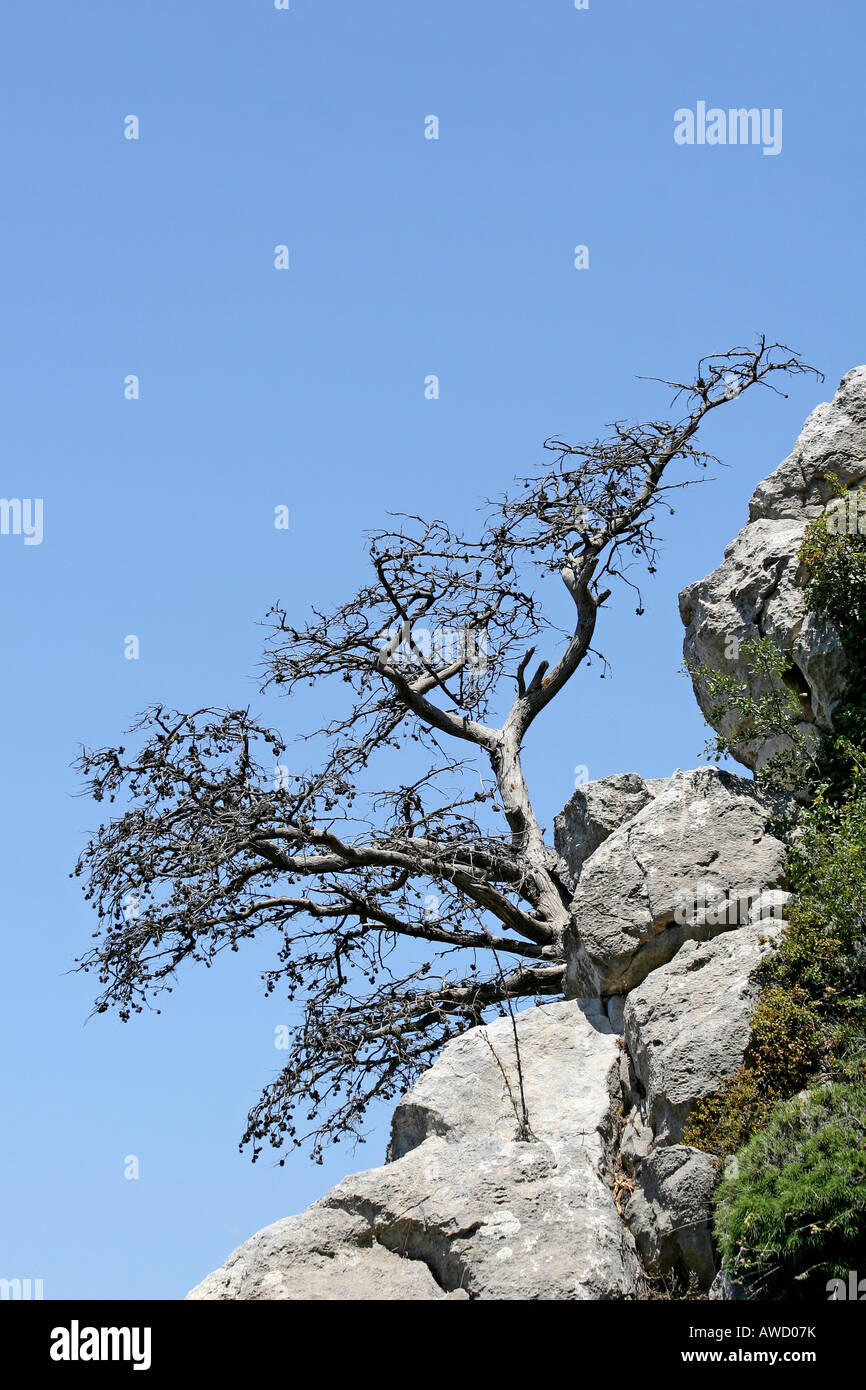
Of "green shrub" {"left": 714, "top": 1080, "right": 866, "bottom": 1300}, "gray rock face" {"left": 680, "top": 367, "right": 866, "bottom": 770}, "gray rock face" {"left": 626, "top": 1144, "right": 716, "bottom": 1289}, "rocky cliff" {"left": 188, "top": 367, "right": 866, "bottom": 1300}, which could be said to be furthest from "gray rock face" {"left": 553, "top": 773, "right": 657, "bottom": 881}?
"green shrub" {"left": 714, "top": 1080, "right": 866, "bottom": 1300}

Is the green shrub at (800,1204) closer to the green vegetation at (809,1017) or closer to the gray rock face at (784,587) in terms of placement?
Result: the green vegetation at (809,1017)

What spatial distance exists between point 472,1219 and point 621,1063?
2426 millimetres

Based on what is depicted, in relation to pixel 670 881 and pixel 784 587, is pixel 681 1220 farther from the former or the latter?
pixel 784 587

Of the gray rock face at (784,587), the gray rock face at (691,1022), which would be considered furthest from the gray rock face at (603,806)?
the gray rock face at (691,1022)

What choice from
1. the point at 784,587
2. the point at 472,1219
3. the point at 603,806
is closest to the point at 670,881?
the point at 603,806

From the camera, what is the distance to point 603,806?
14695mm

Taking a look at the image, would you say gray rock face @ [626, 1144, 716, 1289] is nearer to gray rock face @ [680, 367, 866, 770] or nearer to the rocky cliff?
the rocky cliff

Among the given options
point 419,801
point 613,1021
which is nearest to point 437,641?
point 419,801

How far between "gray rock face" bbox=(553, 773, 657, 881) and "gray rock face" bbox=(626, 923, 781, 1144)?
2.41 metres

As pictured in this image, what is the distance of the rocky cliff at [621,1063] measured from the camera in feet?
33.3
